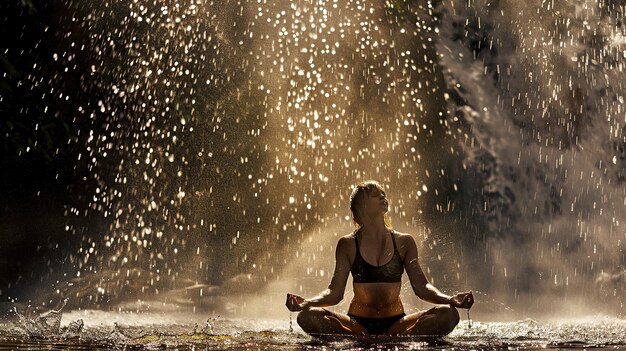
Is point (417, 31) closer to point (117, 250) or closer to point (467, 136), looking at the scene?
point (467, 136)

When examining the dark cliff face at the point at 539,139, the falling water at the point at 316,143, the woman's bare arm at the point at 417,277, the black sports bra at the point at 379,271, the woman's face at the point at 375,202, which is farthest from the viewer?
the falling water at the point at 316,143

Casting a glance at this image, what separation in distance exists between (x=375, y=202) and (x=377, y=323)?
2.93 feet

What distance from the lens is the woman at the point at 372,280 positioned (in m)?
5.02

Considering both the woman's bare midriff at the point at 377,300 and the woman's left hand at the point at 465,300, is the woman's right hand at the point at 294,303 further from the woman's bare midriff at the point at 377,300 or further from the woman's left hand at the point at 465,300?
the woman's left hand at the point at 465,300

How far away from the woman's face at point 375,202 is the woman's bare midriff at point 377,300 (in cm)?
55

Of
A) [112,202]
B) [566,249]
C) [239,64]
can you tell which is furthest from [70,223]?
[566,249]

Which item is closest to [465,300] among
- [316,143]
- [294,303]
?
[294,303]

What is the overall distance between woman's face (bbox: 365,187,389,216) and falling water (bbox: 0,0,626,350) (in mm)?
6741

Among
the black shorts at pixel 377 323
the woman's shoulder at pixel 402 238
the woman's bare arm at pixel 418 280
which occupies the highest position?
the woman's shoulder at pixel 402 238

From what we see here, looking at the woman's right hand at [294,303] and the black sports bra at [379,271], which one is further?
the black sports bra at [379,271]

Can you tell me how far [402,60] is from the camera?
13828mm

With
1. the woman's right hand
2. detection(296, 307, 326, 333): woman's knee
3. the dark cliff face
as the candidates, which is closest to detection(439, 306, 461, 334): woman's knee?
detection(296, 307, 326, 333): woman's knee

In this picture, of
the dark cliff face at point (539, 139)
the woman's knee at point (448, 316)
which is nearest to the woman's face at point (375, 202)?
the woman's knee at point (448, 316)

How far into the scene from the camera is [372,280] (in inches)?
206
